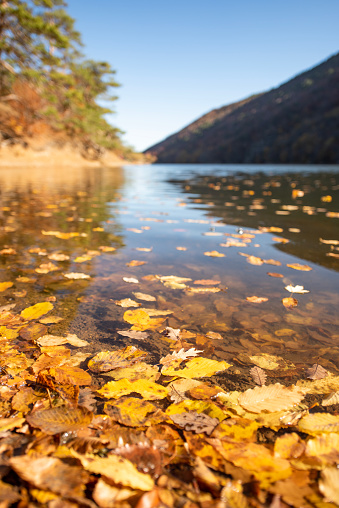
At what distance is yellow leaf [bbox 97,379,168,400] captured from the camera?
91 cm

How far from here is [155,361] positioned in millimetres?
1099

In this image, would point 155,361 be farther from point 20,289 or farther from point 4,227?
point 4,227

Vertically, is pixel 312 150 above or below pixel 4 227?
above

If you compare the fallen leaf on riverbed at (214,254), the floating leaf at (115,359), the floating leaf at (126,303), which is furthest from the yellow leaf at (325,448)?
the fallen leaf on riverbed at (214,254)

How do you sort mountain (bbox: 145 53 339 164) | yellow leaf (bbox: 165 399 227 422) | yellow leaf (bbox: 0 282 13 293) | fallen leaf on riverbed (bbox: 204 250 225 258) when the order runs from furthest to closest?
mountain (bbox: 145 53 339 164)
fallen leaf on riverbed (bbox: 204 250 225 258)
yellow leaf (bbox: 0 282 13 293)
yellow leaf (bbox: 165 399 227 422)

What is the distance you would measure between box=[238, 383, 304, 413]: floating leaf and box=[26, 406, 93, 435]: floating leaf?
491 millimetres

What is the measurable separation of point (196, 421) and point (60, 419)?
392 millimetres

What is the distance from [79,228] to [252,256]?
225 centimetres

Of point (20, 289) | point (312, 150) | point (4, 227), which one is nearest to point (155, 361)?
point (20, 289)

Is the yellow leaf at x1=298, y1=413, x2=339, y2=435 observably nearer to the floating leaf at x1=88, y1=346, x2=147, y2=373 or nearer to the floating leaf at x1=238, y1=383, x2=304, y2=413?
the floating leaf at x1=238, y1=383, x2=304, y2=413

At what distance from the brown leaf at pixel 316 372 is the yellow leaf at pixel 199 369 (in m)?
0.30

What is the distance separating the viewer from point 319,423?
0.81 meters

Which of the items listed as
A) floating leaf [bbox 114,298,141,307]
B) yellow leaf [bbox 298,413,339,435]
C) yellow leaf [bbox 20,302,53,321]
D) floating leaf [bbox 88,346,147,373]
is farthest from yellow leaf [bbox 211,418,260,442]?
yellow leaf [bbox 20,302,53,321]

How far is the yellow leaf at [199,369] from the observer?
102 centimetres
